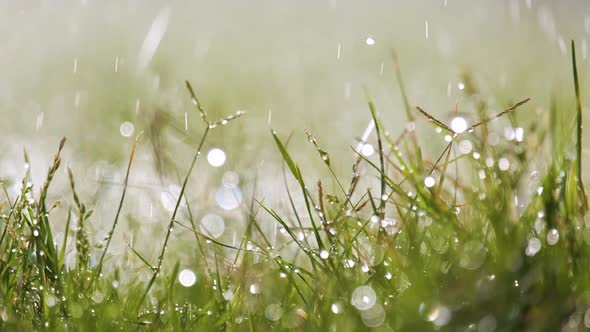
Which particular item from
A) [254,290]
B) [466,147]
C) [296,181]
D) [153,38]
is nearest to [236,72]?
[153,38]

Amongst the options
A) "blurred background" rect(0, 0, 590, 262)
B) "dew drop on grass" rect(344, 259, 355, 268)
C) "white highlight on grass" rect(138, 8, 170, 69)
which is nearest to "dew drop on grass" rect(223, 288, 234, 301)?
"dew drop on grass" rect(344, 259, 355, 268)

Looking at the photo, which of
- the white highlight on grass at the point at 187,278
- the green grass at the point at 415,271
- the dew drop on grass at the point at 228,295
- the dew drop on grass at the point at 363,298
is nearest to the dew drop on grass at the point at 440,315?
the green grass at the point at 415,271

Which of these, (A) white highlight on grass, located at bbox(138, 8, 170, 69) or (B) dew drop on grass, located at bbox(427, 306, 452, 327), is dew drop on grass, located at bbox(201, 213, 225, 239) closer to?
(B) dew drop on grass, located at bbox(427, 306, 452, 327)

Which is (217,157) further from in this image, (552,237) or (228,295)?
(552,237)

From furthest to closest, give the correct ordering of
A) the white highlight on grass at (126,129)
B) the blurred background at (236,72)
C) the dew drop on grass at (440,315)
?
1. the white highlight on grass at (126,129)
2. the blurred background at (236,72)
3. the dew drop on grass at (440,315)

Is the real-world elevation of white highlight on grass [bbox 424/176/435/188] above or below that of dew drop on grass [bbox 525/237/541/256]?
above

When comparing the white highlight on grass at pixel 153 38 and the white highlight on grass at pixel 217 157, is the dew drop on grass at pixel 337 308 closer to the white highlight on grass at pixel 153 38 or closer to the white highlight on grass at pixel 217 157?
the white highlight on grass at pixel 217 157

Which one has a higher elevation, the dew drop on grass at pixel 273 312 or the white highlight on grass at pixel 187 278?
the white highlight on grass at pixel 187 278
